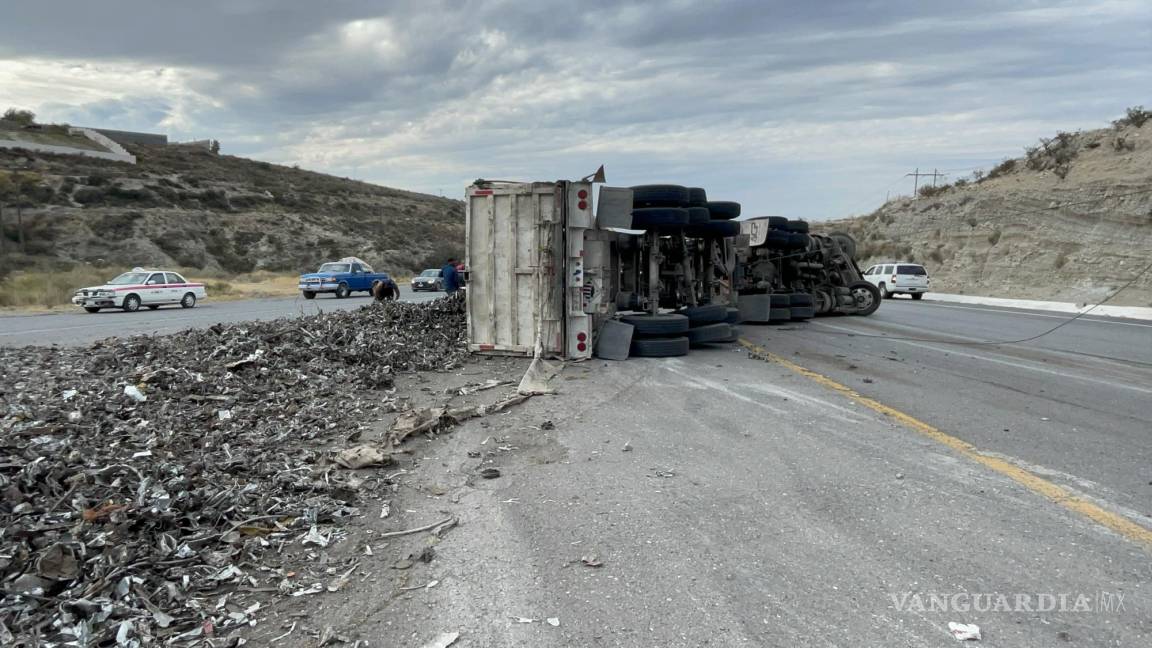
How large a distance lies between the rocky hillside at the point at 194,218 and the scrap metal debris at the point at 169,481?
1581 inches

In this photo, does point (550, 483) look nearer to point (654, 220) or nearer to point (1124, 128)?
point (654, 220)

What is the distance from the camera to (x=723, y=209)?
532 inches

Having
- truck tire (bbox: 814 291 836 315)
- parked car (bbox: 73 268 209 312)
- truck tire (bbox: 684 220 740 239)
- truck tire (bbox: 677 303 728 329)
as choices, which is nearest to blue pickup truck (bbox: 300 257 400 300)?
parked car (bbox: 73 268 209 312)

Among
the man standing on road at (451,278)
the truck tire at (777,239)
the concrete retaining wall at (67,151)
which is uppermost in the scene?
the concrete retaining wall at (67,151)

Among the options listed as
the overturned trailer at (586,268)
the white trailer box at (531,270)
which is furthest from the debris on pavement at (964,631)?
the white trailer box at (531,270)

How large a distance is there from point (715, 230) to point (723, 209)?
573mm

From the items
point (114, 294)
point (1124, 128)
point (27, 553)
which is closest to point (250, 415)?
point (27, 553)

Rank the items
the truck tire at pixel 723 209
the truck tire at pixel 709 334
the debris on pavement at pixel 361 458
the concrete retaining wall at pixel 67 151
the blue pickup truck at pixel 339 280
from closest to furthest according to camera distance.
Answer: the debris on pavement at pixel 361 458 < the truck tire at pixel 709 334 < the truck tire at pixel 723 209 < the blue pickup truck at pixel 339 280 < the concrete retaining wall at pixel 67 151

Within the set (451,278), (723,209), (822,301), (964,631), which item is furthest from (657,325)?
(822,301)

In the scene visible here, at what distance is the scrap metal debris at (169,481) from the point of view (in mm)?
3574

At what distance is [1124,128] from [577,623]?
51.3 metres

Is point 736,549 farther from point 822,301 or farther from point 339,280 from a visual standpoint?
point 339,280

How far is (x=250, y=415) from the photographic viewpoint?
698 centimetres

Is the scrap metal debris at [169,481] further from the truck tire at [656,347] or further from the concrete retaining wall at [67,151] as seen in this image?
the concrete retaining wall at [67,151]
